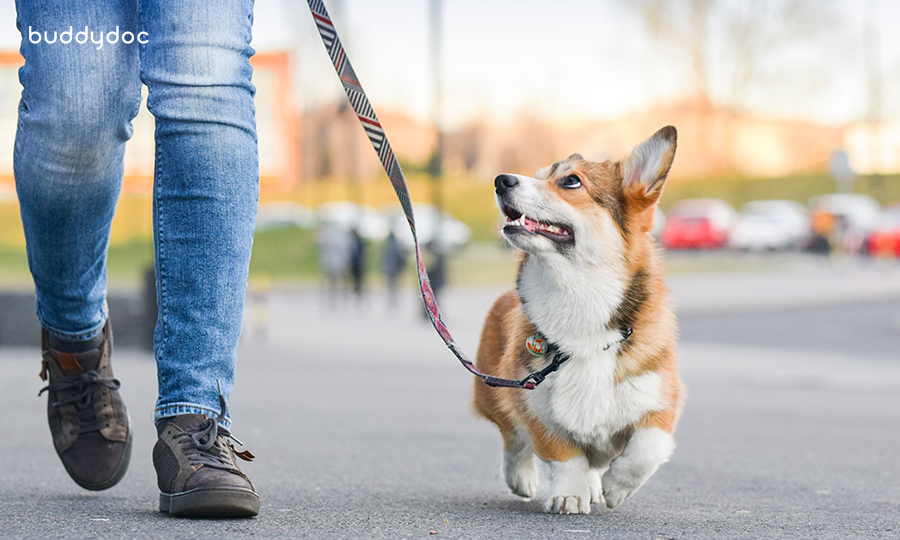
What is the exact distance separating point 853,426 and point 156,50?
516 cm

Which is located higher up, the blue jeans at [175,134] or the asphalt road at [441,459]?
the blue jeans at [175,134]

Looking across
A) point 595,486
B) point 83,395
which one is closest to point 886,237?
point 595,486

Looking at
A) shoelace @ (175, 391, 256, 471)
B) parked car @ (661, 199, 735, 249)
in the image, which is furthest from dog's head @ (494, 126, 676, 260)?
parked car @ (661, 199, 735, 249)

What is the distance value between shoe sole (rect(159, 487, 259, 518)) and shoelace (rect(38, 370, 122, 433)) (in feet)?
2.19

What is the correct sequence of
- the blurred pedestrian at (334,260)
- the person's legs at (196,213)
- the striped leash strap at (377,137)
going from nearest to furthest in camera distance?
the person's legs at (196,213), the striped leash strap at (377,137), the blurred pedestrian at (334,260)

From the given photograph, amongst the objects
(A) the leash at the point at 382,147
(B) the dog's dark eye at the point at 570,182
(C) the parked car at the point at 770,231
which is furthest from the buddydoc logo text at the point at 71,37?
(C) the parked car at the point at 770,231

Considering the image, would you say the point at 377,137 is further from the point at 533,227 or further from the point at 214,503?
the point at 214,503

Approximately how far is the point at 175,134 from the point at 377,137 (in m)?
0.61

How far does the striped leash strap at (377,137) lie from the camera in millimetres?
2986

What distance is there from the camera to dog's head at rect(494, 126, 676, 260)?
321cm

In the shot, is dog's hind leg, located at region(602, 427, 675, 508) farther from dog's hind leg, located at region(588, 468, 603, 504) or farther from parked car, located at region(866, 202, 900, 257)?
parked car, located at region(866, 202, 900, 257)

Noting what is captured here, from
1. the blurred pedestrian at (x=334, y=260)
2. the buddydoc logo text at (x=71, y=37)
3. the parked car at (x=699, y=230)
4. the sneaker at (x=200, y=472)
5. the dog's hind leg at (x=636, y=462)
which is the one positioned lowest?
the parked car at (x=699, y=230)

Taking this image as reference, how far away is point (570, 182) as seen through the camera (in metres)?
3.35

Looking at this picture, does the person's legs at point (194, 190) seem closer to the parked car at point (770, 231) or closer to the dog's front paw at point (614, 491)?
the dog's front paw at point (614, 491)
